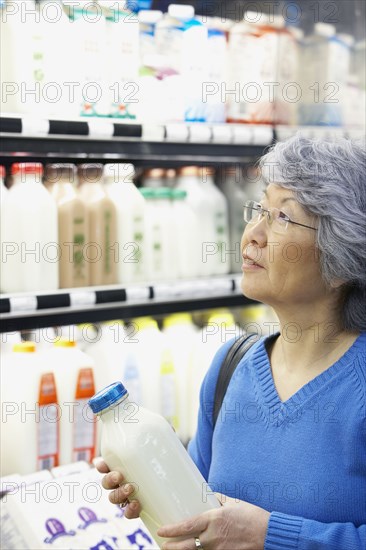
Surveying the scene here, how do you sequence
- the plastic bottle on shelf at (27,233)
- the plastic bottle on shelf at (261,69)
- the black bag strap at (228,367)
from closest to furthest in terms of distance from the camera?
the black bag strap at (228,367)
the plastic bottle on shelf at (27,233)
the plastic bottle on shelf at (261,69)

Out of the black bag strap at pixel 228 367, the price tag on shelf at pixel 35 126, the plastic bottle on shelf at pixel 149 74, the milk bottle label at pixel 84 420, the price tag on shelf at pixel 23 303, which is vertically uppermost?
the plastic bottle on shelf at pixel 149 74

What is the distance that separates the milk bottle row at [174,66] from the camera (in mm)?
2115

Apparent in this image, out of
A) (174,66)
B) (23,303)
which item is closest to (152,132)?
(174,66)

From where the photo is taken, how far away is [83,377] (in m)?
2.18

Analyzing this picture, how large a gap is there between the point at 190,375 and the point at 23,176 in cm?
93

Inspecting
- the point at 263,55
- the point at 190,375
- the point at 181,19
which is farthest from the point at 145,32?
the point at 190,375

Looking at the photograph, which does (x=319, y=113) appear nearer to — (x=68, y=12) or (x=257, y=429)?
(x=68, y=12)

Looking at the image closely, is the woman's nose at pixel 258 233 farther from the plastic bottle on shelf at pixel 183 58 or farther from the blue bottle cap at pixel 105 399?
the plastic bottle on shelf at pixel 183 58

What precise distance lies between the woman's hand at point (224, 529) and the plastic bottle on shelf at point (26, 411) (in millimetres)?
960

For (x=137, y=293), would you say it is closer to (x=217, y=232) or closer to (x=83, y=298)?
(x=83, y=298)

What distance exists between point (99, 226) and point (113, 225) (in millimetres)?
54

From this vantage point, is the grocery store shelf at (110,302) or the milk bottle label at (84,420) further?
the milk bottle label at (84,420)

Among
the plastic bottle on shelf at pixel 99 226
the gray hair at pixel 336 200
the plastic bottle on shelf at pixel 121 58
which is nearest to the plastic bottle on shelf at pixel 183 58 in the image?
the plastic bottle on shelf at pixel 121 58

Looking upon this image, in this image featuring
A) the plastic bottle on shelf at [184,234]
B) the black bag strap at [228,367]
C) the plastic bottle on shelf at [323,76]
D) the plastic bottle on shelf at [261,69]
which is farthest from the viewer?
the plastic bottle on shelf at [323,76]
